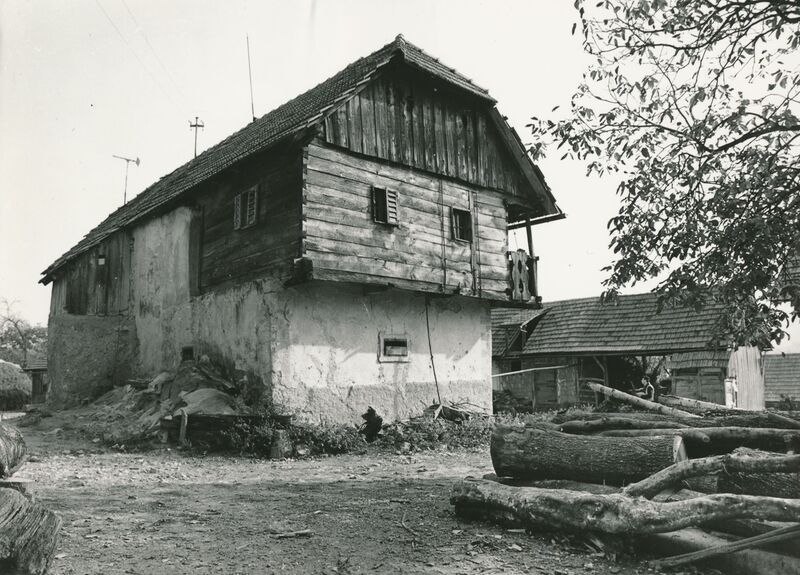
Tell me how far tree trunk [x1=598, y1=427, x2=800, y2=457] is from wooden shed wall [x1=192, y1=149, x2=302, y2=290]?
7.55 meters

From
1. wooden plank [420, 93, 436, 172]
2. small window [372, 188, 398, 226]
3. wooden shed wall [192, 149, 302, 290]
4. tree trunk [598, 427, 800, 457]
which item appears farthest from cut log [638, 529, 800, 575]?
wooden plank [420, 93, 436, 172]

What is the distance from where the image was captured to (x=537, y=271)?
1569cm

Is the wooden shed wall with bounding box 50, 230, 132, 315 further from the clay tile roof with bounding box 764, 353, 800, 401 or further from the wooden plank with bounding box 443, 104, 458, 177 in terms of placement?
the clay tile roof with bounding box 764, 353, 800, 401

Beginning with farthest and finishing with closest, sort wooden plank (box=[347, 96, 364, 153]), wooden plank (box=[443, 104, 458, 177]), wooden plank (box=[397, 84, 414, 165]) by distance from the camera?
wooden plank (box=[443, 104, 458, 177]) → wooden plank (box=[397, 84, 414, 165]) → wooden plank (box=[347, 96, 364, 153])

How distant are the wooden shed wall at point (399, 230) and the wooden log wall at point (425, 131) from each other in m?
0.31

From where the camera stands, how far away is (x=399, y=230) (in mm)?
12953

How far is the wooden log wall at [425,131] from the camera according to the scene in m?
12.5

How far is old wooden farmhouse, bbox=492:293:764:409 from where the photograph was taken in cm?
2122

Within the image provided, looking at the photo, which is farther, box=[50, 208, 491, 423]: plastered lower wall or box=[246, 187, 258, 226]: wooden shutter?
box=[246, 187, 258, 226]: wooden shutter

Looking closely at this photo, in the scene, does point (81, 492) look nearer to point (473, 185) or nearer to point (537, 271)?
point (473, 185)

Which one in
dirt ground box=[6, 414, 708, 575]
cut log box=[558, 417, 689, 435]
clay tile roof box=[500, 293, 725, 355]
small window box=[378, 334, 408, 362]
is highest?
clay tile roof box=[500, 293, 725, 355]

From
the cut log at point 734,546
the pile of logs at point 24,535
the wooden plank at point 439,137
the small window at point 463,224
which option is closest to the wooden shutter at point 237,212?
the wooden plank at point 439,137

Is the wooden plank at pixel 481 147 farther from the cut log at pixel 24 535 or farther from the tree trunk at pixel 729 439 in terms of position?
the cut log at pixel 24 535

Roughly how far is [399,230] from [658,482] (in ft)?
28.8
